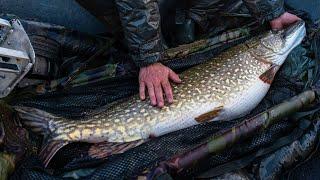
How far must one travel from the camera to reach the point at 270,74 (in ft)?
8.97

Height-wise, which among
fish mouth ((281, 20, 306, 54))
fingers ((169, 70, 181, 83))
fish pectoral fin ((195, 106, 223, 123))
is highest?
fish mouth ((281, 20, 306, 54))

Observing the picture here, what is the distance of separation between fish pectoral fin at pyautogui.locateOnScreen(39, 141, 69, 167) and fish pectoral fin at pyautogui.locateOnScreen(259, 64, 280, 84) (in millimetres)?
1081

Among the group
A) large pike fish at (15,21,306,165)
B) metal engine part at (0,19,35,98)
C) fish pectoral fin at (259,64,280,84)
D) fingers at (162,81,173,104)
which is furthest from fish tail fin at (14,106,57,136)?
fish pectoral fin at (259,64,280,84)

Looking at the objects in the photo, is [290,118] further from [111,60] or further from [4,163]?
[4,163]

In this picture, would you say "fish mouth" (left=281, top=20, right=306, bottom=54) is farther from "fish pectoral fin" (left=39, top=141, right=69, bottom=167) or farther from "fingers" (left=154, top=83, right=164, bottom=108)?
"fish pectoral fin" (left=39, top=141, right=69, bottom=167)

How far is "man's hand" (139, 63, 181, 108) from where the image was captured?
2.47 m

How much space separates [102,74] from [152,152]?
0.68m

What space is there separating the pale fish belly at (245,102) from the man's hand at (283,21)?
412 millimetres

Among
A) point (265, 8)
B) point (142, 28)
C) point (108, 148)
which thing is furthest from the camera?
point (265, 8)

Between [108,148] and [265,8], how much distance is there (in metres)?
1.21

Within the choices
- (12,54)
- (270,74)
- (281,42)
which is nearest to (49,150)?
(12,54)

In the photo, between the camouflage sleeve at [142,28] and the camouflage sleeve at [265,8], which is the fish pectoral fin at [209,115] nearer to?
the camouflage sleeve at [142,28]

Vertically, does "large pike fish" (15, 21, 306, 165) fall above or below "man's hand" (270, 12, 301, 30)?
below

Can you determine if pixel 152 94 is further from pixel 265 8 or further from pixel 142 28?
pixel 265 8
